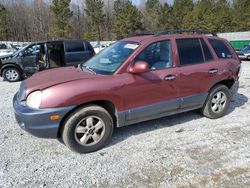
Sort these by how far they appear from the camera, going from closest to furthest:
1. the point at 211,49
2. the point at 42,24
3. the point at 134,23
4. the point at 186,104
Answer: the point at 186,104 → the point at 211,49 → the point at 134,23 → the point at 42,24

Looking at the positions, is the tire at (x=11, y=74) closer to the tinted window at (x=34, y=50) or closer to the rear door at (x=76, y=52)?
the tinted window at (x=34, y=50)

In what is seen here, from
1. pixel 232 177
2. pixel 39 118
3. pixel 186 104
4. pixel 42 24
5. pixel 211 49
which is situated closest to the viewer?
pixel 232 177

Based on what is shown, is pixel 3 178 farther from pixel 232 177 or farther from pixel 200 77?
pixel 200 77

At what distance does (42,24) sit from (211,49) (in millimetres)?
63814

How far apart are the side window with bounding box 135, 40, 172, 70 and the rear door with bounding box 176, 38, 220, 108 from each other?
0.73 feet

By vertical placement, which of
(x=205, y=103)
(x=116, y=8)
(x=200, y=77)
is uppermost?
(x=116, y=8)

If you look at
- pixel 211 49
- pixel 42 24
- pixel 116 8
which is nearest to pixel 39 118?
pixel 211 49

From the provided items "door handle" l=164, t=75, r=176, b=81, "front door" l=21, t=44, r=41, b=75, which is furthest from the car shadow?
"front door" l=21, t=44, r=41, b=75

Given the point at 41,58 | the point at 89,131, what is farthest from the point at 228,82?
the point at 41,58

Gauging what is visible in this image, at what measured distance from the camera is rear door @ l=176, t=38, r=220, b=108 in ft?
14.5

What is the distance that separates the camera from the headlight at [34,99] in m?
3.38

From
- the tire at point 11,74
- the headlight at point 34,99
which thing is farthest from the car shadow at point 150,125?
the tire at point 11,74

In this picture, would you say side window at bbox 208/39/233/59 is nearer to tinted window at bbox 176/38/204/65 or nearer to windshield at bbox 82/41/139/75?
tinted window at bbox 176/38/204/65

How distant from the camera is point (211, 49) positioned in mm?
4867
